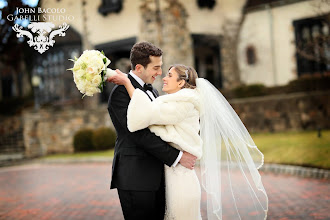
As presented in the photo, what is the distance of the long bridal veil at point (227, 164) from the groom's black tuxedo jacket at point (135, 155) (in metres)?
0.57

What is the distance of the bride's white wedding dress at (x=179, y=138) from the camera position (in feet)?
9.70

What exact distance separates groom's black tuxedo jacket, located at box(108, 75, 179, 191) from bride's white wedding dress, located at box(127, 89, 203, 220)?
0.28 feet

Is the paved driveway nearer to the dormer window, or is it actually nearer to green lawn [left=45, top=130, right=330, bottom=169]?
green lawn [left=45, top=130, right=330, bottom=169]

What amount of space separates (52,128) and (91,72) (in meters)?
15.3

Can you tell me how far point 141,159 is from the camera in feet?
9.93

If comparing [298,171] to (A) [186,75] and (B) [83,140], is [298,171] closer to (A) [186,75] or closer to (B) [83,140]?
(A) [186,75]

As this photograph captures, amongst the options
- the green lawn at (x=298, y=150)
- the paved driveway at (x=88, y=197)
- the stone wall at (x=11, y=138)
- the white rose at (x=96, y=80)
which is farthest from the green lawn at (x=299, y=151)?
the stone wall at (x=11, y=138)

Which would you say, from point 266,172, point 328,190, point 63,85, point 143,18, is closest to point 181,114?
point 328,190

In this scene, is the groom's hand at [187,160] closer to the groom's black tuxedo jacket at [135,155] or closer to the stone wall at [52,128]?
the groom's black tuxedo jacket at [135,155]

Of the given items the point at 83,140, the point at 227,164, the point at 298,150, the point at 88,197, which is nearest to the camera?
the point at 227,164

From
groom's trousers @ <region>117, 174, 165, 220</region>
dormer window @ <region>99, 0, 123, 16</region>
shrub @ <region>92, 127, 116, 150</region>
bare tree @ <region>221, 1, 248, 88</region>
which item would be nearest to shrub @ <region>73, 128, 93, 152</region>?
shrub @ <region>92, 127, 116, 150</region>

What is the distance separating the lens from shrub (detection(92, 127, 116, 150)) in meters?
15.6
